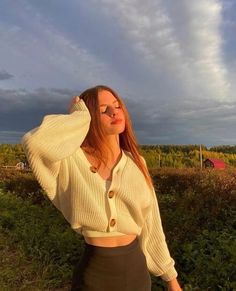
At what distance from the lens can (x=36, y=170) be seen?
2.31 m

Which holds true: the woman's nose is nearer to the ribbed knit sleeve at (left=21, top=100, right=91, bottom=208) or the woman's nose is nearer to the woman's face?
the woman's face

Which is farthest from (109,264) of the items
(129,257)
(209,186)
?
(209,186)

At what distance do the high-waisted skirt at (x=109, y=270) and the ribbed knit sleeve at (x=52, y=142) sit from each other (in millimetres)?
375

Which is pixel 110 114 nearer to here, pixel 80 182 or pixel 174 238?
pixel 80 182

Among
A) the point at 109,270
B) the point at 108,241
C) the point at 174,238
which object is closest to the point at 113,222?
the point at 108,241

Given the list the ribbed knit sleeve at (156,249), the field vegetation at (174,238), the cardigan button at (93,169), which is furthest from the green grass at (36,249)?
the cardigan button at (93,169)

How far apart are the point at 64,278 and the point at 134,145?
3383 millimetres

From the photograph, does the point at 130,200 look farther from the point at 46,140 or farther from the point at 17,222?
the point at 17,222

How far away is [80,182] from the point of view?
93.4 inches

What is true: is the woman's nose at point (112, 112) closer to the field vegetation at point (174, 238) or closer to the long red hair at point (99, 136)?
the long red hair at point (99, 136)

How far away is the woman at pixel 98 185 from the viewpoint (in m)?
2.31

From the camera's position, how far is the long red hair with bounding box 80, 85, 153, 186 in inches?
98.3

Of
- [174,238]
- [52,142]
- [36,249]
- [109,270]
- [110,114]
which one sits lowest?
[36,249]

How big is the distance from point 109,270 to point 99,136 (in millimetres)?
669
